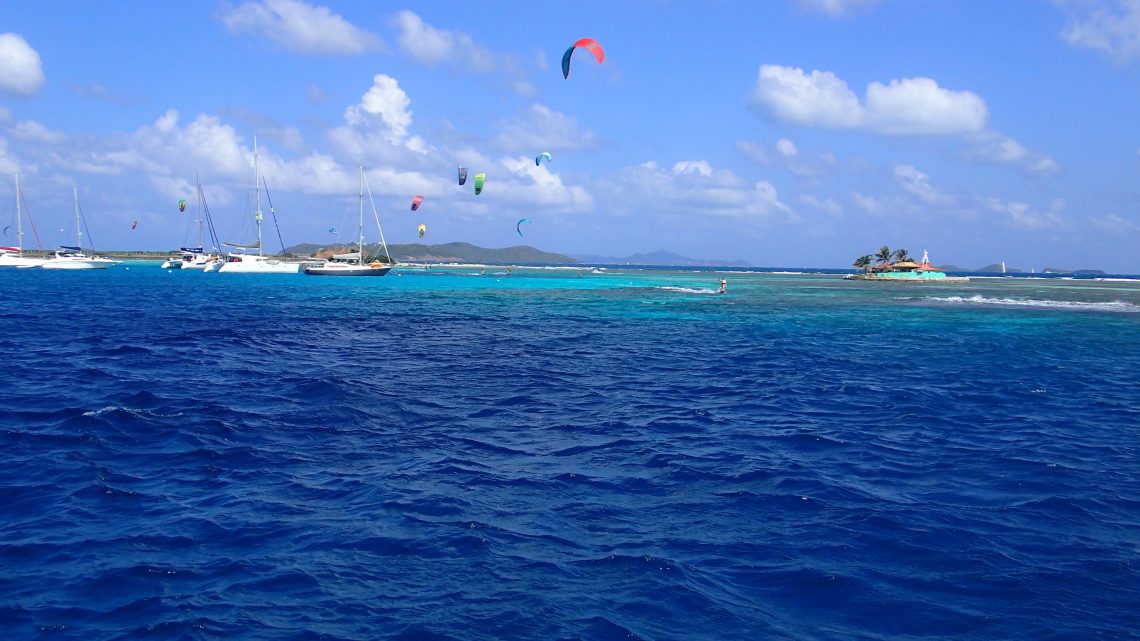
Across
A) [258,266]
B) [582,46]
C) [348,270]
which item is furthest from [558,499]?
→ [258,266]

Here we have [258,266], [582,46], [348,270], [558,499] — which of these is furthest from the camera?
[258,266]

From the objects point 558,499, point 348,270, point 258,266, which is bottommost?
point 558,499

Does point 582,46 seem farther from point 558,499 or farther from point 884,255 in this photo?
point 884,255

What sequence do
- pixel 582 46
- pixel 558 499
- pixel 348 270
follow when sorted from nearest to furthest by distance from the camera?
1. pixel 558 499
2. pixel 582 46
3. pixel 348 270

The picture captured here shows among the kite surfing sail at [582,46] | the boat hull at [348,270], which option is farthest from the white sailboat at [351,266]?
the kite surfing sail at [582,46]

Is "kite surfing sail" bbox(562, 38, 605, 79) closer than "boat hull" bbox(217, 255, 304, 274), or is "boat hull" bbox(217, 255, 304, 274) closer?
"kite surfing sail" bbox(562, 38, 605, 79)

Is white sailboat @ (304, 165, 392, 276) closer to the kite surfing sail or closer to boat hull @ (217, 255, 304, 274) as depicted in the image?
boat hull @ (217, 255, 304, 274)

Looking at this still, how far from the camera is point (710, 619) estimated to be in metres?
6.11

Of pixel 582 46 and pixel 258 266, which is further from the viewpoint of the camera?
pixel 258 266

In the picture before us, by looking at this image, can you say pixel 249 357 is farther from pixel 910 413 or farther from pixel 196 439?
pixel 910 413

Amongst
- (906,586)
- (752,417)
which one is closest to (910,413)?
(752,417)

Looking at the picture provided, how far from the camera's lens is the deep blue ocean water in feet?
20.2

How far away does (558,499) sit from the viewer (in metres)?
8.86

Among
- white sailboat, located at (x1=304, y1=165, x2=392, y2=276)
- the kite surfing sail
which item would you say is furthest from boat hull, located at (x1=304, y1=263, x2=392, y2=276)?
the kite surfing sail
